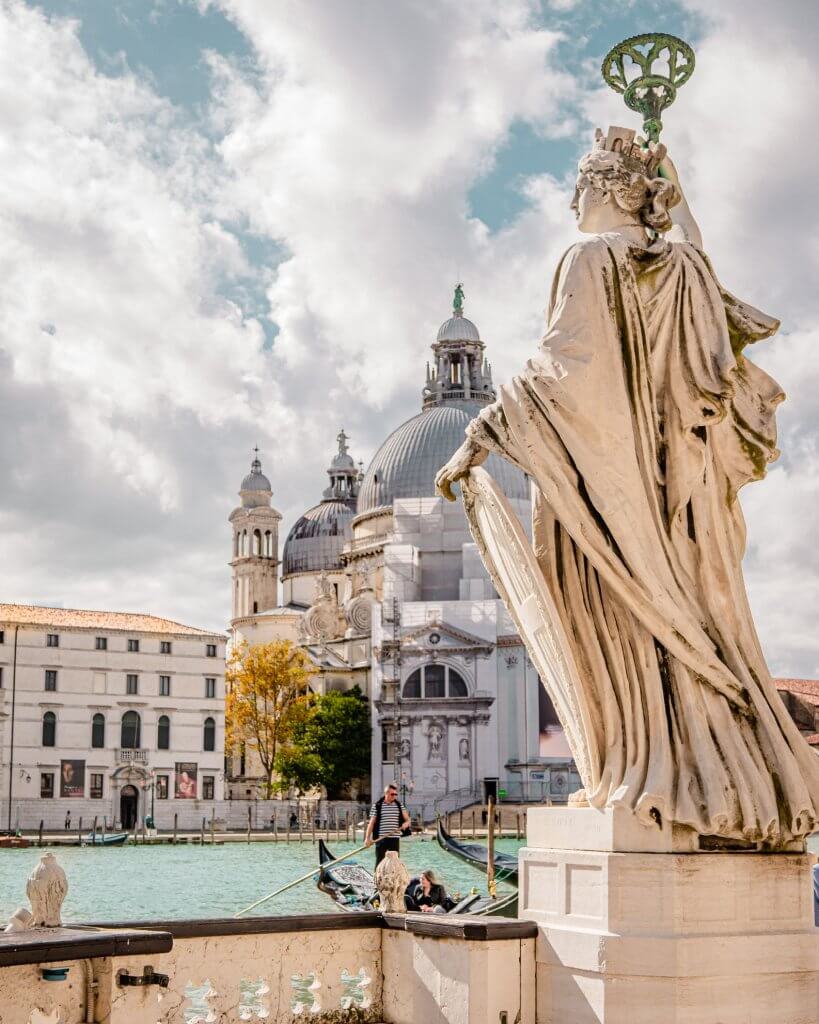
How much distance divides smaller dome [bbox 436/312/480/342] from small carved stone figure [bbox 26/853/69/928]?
73927 mm

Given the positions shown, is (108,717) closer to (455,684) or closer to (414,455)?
(455,684)

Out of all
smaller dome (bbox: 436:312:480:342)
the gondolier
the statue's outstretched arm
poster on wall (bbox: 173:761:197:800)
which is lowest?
poster on wall (bbox: 173:761:197:800)

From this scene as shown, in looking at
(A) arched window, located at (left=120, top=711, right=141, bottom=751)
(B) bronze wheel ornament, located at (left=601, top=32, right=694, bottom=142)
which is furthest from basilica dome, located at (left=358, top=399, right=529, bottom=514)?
(B) bronze wheel ornament, located at (left=601, top=32, right=694, bottom=142)

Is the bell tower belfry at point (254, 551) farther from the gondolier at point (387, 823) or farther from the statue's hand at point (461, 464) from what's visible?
the statue's hand at point (461, 464)

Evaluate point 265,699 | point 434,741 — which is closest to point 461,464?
point 434,741

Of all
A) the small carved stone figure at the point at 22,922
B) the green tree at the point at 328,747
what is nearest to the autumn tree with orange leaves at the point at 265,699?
the green tree at the point at 328,747

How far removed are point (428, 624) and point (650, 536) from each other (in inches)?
2270

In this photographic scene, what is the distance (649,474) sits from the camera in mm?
4996

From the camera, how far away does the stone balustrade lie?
13.5 feet

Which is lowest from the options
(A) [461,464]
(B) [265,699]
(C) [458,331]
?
(B) [265,699]

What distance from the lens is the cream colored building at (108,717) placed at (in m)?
54.2

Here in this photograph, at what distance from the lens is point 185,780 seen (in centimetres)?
5747

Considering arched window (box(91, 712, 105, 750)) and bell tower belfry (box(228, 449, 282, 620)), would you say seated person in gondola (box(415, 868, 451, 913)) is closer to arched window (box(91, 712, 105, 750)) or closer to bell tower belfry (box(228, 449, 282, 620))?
arched window (box(91, 712, 105, 750))

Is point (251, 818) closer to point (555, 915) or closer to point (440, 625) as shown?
point (440, 625)
